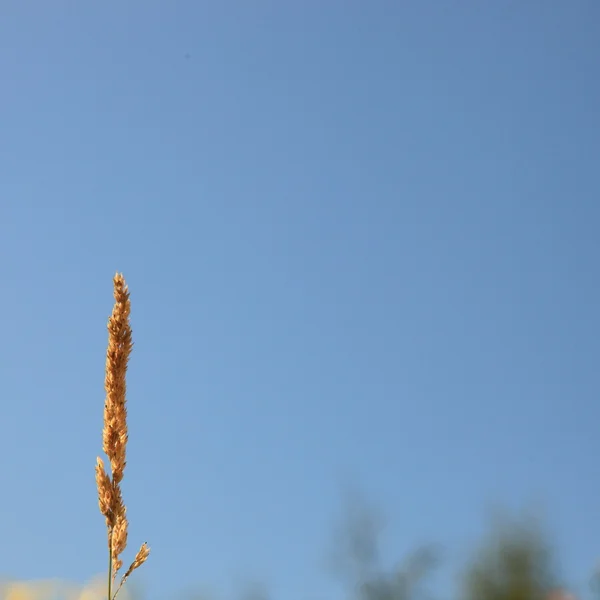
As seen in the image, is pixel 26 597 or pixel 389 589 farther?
pixel 389 589

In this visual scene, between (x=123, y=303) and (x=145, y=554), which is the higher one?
(x=123, y=303)

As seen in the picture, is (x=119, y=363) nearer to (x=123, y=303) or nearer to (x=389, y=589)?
(x=123, y=303)

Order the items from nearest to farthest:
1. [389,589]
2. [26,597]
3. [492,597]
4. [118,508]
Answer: [118,508]
[26,597]
[492,597]
[389,589]

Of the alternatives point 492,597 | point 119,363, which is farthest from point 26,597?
point 492,597

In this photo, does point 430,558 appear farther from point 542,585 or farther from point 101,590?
point 101,590

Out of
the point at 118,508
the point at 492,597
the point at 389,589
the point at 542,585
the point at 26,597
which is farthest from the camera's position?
the point at 389,589

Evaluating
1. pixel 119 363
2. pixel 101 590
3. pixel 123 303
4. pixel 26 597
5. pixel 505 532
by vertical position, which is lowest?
pixel 101 590
